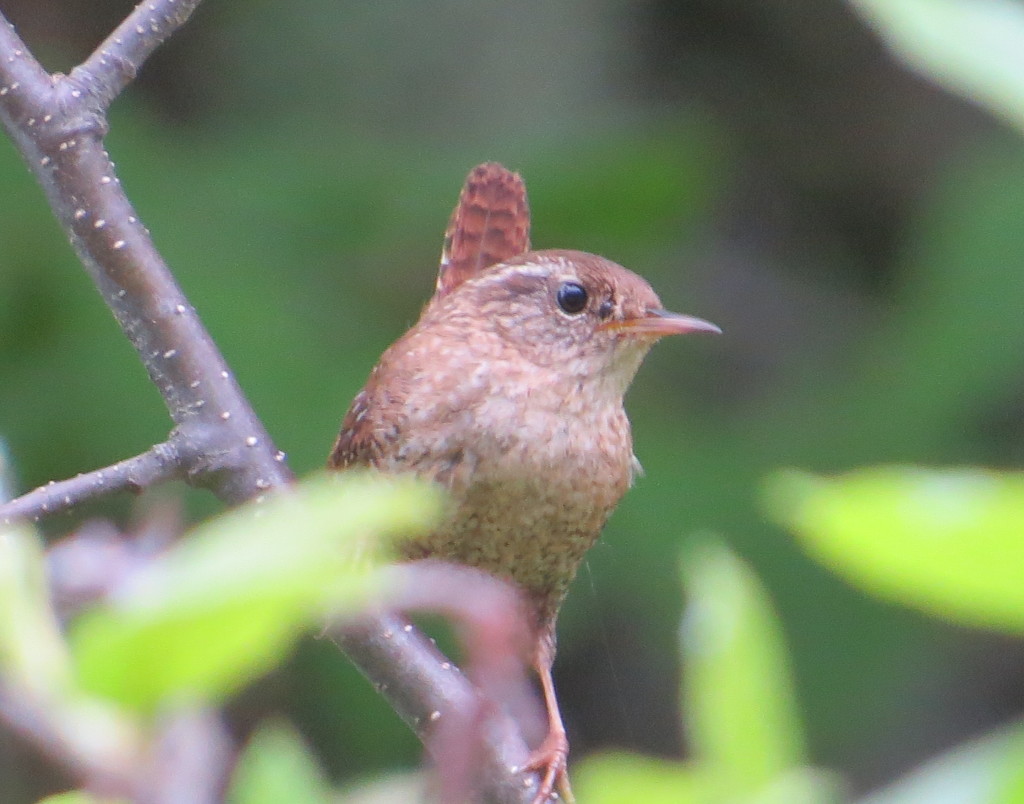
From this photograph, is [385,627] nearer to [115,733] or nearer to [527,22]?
[115,733]

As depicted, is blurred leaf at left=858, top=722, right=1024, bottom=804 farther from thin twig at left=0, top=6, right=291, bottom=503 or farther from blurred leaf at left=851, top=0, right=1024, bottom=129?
thin twig at left=0, top=6, right=291, bottom=503

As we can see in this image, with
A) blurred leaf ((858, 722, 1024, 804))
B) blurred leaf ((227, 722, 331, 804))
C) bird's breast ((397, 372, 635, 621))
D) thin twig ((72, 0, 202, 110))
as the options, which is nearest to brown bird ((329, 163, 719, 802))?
bird's breast ((397, 372, 635, 621))

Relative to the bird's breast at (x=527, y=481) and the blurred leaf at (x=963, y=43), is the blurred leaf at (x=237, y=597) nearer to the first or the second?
the blurred leaf at (x=963, y=43)

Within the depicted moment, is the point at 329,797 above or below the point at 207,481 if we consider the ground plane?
below

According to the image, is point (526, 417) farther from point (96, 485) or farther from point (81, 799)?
point (81, 799)

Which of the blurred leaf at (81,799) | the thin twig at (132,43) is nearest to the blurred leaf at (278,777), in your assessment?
the blurred leaf at (81,799)

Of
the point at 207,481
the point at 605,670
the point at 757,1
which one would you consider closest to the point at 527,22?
the point at 757,1

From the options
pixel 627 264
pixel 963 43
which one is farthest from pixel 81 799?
pixel 627 264
